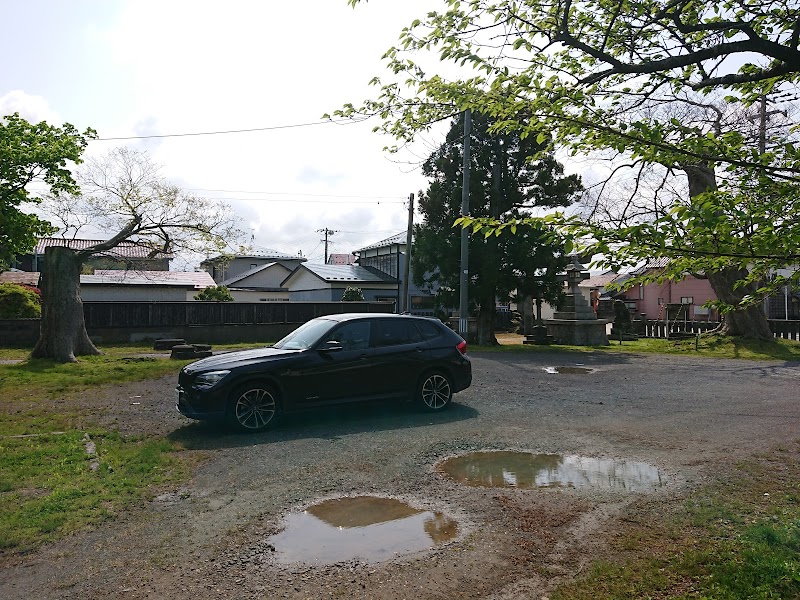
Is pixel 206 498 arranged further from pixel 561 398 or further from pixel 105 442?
pixel 561 398

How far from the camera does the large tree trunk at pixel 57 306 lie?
16656 millimetres

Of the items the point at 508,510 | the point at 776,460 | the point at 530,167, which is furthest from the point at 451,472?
the point at 530,167

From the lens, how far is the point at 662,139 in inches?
166

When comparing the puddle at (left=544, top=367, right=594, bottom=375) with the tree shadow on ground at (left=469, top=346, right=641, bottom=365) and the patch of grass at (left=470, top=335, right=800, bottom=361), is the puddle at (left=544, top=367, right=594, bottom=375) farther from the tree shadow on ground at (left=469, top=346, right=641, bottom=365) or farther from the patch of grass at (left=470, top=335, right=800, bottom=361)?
the patch of grass at (left=470, top=335, right=800, bottom=361)

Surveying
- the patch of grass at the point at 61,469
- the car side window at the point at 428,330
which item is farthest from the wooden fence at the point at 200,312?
the car side window at the point at 428,330

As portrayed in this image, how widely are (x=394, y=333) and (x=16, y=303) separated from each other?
19022 mm

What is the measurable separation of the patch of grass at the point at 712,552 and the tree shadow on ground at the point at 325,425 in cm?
405

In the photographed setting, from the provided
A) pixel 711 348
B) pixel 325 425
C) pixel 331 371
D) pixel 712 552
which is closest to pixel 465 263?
pixel 711 348

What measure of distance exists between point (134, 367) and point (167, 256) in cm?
539

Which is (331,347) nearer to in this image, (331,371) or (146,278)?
(331,371)

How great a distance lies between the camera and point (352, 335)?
29.3ft

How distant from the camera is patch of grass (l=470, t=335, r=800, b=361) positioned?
20750 millimetres

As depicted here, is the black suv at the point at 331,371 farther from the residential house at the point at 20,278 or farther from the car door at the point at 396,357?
the residential house at the point at 20,278

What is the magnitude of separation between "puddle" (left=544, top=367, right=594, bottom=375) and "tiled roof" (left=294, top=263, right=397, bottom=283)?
25576 mm
